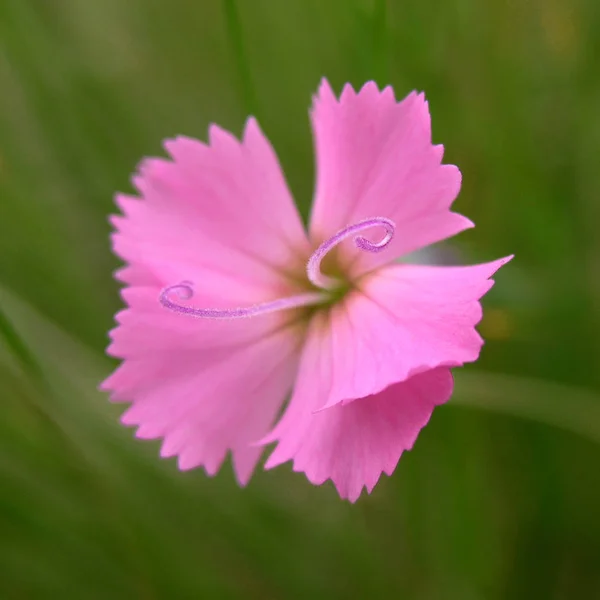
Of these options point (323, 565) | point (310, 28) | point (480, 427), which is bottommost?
point (323, 565)

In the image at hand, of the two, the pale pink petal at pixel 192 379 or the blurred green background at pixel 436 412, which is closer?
the pale pink petal at pixel 192 379

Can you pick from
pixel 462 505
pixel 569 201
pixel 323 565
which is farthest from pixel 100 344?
pixel 569 201

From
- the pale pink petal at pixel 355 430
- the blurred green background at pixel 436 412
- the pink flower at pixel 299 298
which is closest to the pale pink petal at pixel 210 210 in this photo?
the pink flower at pixel 299 298

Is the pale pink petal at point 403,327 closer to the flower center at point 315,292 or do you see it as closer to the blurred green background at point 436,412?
the flower center at point 315,292

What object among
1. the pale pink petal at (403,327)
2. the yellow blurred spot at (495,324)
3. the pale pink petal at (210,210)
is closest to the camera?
the pale pink petal at (403,327)

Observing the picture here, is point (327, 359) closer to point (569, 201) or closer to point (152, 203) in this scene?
point (152, 203)

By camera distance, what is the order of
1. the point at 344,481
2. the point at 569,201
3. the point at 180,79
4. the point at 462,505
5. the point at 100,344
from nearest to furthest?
the point at 344,481 → the point at 462,505 → the point at 569,201 → the point at 100,344 → the point at 180,79
